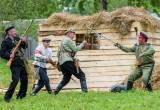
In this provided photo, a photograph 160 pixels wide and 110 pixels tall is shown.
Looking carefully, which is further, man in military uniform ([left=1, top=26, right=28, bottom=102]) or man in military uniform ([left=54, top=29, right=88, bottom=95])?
man in military uniform ([left=54, top=29, right=88, bottom=95])

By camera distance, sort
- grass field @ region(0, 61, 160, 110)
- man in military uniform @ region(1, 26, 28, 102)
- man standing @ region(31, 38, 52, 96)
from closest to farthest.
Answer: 1. grass field @ region(0, 61, 160, 110)
2. man in military uniform @ region(1, 26, 28, 102)
3. man standing @ region(31, 38, 52, 96)

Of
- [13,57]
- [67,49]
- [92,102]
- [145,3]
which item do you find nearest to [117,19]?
[67,49]

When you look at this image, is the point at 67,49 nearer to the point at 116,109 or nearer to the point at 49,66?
the point at 49,66

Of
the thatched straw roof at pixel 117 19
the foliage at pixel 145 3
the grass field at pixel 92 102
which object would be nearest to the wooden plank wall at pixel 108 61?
the thatched straw roof at pixel 117 19

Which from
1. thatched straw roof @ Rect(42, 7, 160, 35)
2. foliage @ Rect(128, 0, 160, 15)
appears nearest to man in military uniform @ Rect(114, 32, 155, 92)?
thatched straw roof @ Rect(42, 7, 160, 35)

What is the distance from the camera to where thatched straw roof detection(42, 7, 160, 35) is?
1930 centimetres

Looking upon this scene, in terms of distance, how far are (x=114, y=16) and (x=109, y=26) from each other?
1.39 feet

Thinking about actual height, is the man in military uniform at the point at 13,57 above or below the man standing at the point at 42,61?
above

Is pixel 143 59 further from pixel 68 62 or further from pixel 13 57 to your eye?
pixel 13 57

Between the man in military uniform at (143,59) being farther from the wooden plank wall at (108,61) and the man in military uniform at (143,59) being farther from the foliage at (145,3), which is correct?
the foliage at (145,3)

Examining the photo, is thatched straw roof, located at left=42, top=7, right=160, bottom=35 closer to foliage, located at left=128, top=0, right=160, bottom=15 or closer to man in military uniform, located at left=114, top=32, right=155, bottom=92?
man in military uniform, located at left=114, top=32, right=155, bottom=92

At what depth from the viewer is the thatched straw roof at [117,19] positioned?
19.3m

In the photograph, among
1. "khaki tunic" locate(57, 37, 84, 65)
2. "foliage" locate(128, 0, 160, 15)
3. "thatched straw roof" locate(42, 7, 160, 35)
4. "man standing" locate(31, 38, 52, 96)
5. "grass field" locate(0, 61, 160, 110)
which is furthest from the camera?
"foliage" locate(128, 0, 160, 15)

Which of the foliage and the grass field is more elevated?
the grass field
